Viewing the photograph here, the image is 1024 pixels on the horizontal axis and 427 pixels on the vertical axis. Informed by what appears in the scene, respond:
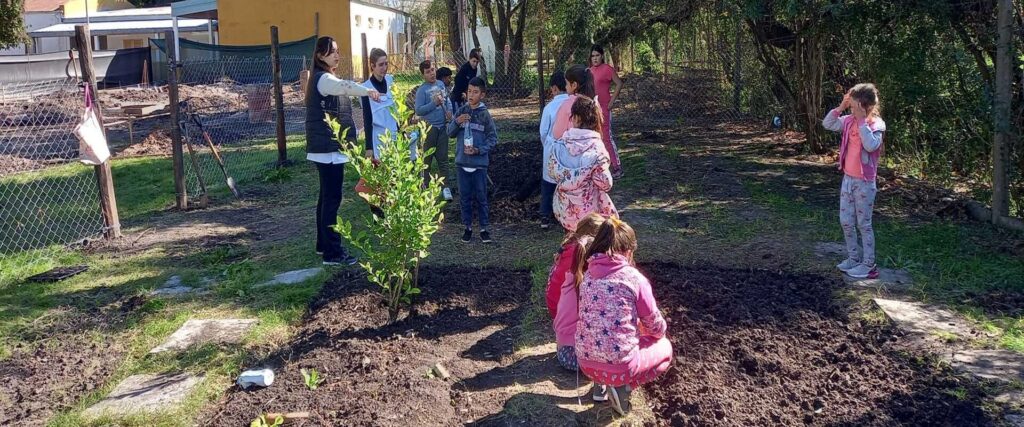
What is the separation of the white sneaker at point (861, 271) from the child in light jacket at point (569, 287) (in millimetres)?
2556

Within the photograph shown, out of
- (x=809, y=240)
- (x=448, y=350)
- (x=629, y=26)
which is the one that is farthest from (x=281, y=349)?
(x=629, y=26)

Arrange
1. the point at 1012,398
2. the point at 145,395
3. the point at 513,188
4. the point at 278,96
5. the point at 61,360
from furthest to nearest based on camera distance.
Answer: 1. the point at 278,96
2. the point at 513,188
3. the point at 61,360
4. the point at 145,395
5. the point at 1012,398

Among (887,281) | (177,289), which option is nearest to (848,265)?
(887,281)

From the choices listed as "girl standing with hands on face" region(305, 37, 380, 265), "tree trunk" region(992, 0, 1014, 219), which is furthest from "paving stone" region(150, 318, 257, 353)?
"tree trunk" region(992, 0, 1014, 219)

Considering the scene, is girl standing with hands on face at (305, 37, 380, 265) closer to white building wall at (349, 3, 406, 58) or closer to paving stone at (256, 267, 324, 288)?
paving stone at (256, 267, 324, 288)

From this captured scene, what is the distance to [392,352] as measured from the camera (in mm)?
4551

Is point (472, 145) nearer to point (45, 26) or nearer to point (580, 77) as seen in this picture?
point (580, 77)

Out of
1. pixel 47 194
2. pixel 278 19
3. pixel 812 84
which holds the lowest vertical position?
pixel 47 194

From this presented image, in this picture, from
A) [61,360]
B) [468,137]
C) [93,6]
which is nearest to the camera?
[61,360]

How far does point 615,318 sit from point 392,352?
152 cm

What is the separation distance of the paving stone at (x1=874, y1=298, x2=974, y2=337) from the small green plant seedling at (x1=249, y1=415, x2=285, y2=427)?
3.57 m

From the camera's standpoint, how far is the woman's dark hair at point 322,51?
5.89 metres

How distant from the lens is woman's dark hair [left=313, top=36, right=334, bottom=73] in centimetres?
589

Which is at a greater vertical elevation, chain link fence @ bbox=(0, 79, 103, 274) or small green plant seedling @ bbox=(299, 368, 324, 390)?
chain link fence @ bbox=(0, 79, 103, 274)
